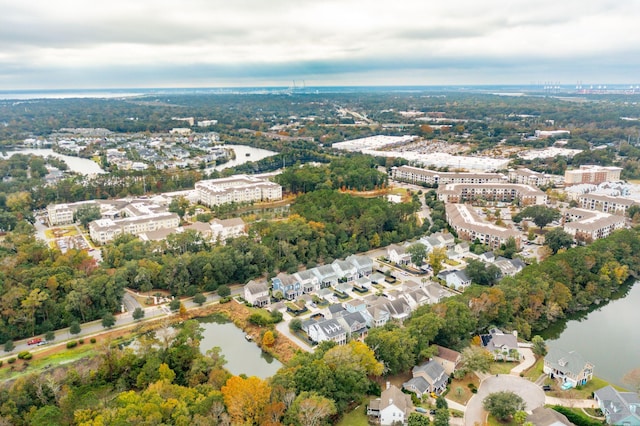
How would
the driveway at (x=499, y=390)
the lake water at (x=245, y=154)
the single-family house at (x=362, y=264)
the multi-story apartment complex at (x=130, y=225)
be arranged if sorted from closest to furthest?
the driveway at (x=499, y=390) → the single-family house at (x=362, y=264) → the multi-story apartment complex at (x=130, y=225) → the lake water at (x=245, y=154)

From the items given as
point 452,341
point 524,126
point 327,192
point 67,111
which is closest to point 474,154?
point 524,126

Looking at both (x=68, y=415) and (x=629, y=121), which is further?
(x=629, y=121)

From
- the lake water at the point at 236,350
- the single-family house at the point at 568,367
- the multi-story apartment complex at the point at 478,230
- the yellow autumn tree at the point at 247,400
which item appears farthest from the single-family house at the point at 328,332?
the multi-story apartment complex at the point at 478,230

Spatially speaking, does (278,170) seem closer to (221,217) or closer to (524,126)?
(221,217)

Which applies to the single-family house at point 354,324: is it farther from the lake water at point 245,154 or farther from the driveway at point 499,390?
the lake water at point 245,154

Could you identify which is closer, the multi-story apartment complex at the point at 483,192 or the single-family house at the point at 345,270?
the single-family house at the point at 345,270

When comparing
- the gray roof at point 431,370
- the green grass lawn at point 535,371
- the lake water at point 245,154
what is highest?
the lake water at point 245,154

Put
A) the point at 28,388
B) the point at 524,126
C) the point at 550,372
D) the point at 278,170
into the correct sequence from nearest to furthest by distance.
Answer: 1. the point at 28,388
2. the point at 550,372
3. the point at 278,170
4. the point at 524,126

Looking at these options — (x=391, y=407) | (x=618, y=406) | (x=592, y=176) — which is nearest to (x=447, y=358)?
(x=391, y=407)

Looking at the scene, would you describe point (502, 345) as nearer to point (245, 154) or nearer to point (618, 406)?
point (618, 406)
